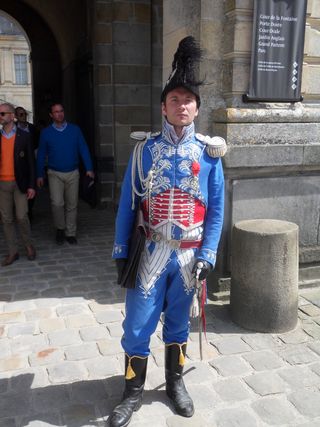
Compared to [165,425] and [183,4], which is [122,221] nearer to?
[165,425]

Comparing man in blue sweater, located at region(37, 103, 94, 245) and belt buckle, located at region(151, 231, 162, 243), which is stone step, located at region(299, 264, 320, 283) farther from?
man in blue sweater, located at region(37, 103, 94, 245)

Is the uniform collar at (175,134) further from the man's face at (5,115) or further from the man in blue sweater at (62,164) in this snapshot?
the man in blue sweater at (62,164)

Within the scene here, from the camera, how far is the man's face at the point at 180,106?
2584 millimetres

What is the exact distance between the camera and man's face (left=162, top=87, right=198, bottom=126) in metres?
2.58

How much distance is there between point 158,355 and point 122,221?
1.28 m

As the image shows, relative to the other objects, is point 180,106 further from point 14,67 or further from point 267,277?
point 14,67

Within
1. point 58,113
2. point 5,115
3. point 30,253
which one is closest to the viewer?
point 5,115

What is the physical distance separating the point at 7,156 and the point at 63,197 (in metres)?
1.37

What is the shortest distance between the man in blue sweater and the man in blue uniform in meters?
3.72

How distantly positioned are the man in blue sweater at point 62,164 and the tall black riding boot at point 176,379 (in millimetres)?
3827

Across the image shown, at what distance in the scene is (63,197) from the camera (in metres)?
6.59

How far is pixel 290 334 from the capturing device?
12.8 ft

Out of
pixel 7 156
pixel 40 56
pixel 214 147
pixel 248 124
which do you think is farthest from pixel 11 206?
pixel 40 56

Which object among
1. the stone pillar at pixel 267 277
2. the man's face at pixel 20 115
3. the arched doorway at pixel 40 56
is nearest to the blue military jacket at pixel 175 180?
the stone pillar at pixel 267 277
